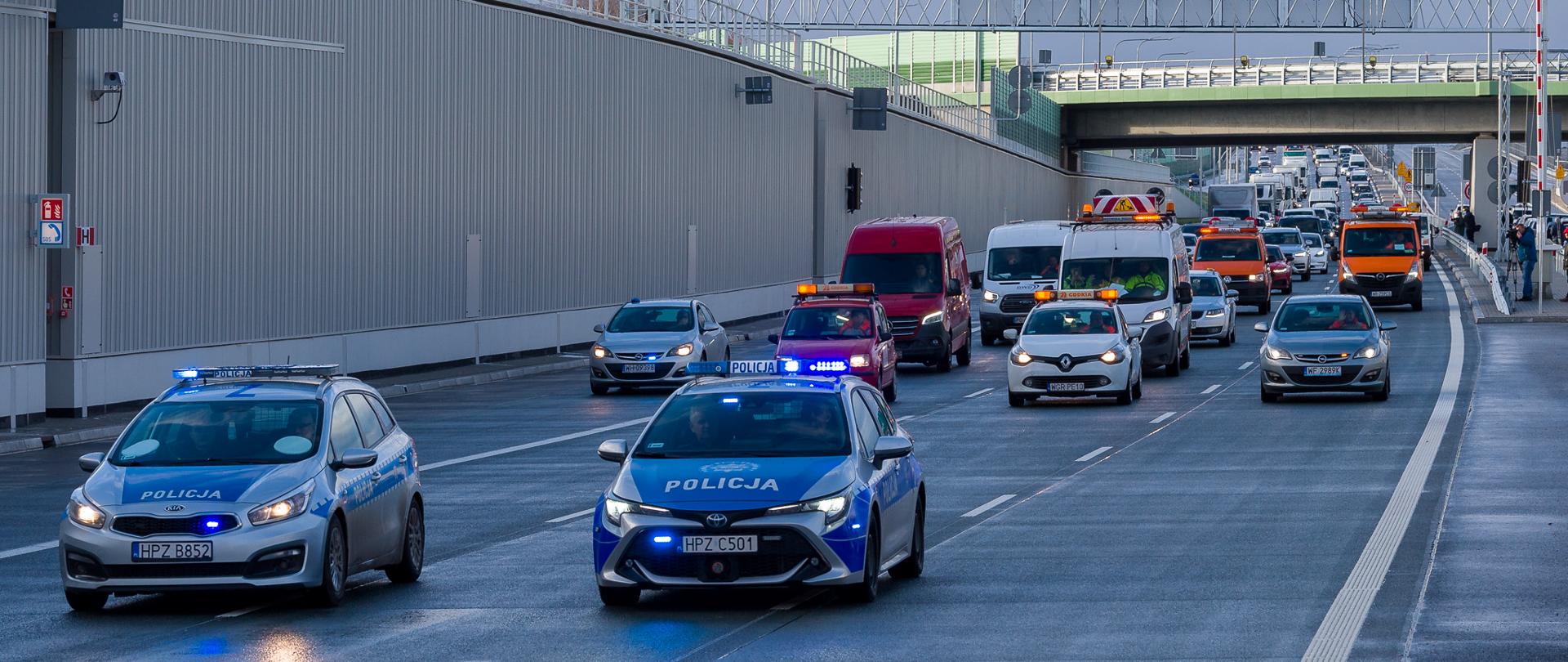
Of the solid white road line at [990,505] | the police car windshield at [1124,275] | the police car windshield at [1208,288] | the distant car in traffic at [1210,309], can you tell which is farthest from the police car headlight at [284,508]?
the police car windshield at [1208,288]

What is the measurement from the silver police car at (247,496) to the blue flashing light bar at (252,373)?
0.05 feet

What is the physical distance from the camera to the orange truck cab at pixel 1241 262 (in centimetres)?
5388

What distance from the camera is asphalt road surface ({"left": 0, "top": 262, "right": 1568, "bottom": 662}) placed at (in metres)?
11.3

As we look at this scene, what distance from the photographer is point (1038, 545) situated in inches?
615

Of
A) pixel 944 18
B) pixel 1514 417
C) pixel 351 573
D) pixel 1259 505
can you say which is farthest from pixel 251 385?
pixel 944 18

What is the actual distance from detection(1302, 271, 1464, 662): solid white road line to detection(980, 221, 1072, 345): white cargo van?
57.3ft

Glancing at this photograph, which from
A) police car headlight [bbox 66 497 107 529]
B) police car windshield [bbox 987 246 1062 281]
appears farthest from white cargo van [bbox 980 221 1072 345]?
police car headlight [bbox 66 497 107 529]

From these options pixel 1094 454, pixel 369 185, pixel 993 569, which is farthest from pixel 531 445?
pixel 369 185

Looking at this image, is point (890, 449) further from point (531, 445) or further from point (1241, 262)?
point (1241, 262)

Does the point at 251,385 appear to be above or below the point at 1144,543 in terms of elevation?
above

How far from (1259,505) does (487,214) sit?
26.0 metres

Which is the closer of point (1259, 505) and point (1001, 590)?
point (1001, 590)

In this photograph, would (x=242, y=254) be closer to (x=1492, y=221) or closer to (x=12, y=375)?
(x=12, y=375)

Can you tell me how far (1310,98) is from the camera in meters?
92.2
